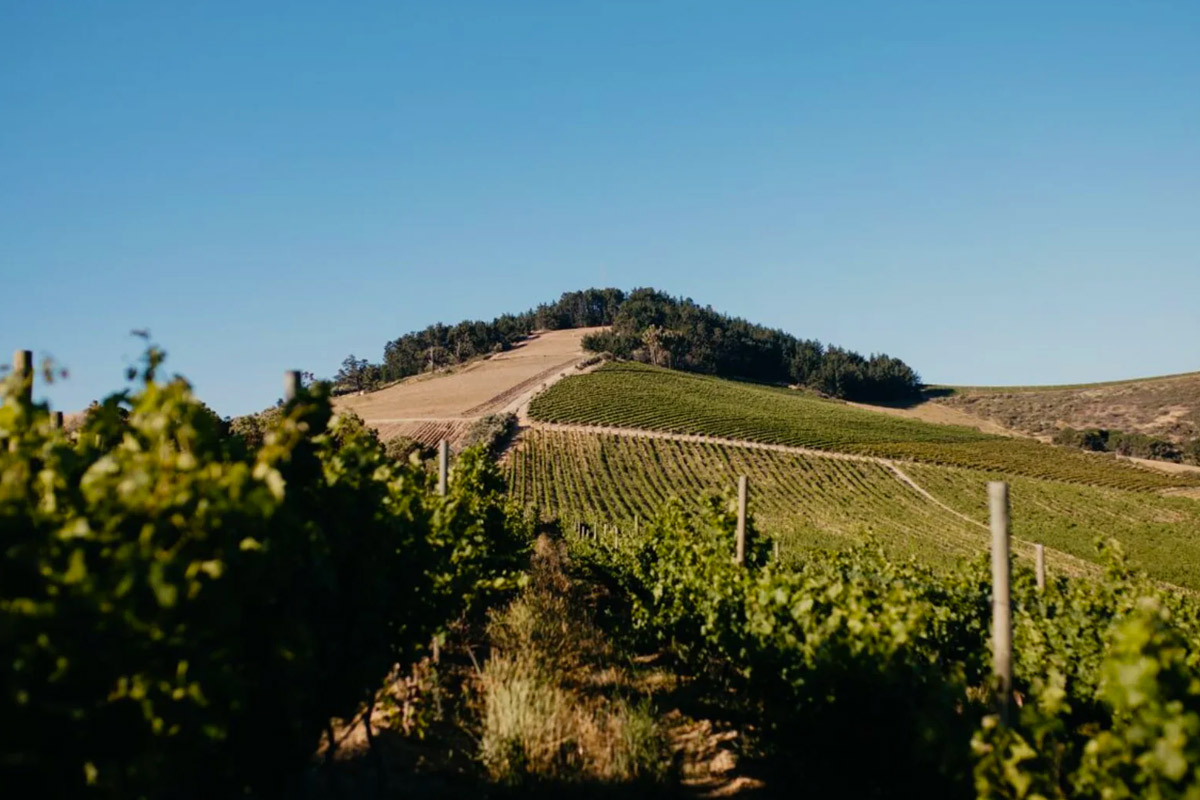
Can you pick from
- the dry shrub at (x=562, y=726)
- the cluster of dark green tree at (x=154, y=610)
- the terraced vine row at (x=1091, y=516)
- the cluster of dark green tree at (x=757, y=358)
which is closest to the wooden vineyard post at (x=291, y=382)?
the cluster of dark green tree at (x=154, y=610)

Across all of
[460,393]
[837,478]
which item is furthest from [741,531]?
[460,393]

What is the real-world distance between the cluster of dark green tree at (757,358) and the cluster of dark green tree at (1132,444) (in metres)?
24.7

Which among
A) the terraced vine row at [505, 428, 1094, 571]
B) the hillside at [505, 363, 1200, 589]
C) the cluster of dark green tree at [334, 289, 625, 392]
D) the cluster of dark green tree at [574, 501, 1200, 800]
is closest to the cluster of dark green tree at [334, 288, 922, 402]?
the cluster of dark green tree at [334, 289, 625, 392]

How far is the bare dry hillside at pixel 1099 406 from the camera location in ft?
233

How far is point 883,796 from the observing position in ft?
15.5

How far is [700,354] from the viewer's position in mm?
93438

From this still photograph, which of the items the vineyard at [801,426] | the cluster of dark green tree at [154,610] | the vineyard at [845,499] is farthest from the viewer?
the vineyard at [801,426]

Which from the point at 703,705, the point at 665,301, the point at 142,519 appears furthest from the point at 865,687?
the point at 665,301

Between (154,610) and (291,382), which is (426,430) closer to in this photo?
(291,382)

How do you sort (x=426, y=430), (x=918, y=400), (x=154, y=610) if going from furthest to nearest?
(x=918, y=400) < (x=426, y=430) < (x=154, y=610)

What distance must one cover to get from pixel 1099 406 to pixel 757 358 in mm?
37187

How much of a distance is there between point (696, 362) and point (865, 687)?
89.2m

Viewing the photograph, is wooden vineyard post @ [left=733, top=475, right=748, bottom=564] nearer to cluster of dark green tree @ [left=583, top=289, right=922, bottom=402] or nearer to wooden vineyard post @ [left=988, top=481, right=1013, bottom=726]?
wooden vineyard post @ [left=988, top=481, right=1013, bottom=726]

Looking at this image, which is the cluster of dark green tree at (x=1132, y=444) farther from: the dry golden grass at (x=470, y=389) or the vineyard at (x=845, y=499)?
the dry golden grass at (x=470, y=389)
